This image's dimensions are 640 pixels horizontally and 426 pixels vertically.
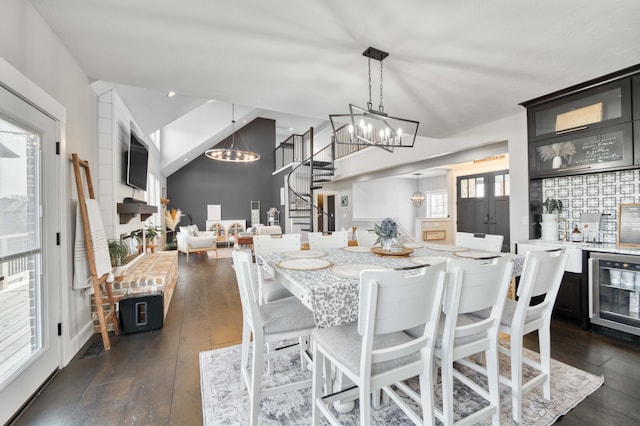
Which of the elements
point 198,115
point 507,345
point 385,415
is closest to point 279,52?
point 385,415

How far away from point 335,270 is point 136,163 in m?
3.72

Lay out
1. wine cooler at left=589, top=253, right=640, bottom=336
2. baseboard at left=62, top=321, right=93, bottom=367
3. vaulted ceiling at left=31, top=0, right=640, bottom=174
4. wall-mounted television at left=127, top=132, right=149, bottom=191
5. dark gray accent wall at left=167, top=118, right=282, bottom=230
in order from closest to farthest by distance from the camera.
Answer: vaulted ceiling at left=31, top=0, right=640, bottom=174 < baseboard at left=62, top=321, right=93, bottom=367 < wine cooler at left=589, top=253, right=640, bottom=336 < wall-mounted television at left=127, top=132, right=149, bottom=191 < dark gray accent wall at left=167, top=118, right=282, bottom=230

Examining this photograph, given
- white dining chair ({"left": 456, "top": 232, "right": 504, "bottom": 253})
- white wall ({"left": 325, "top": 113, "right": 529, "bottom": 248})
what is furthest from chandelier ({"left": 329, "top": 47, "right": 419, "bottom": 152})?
white wall ({"left": 325, "top": 113, "right": 529, "bottom": 248})

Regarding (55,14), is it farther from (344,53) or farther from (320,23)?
(344,53)

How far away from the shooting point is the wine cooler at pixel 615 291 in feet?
8.21

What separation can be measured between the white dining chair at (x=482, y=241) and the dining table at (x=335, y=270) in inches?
17.8

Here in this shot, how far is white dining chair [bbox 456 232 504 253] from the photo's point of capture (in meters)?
2.68

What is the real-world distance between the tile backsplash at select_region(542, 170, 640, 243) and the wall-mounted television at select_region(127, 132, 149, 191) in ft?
17.8

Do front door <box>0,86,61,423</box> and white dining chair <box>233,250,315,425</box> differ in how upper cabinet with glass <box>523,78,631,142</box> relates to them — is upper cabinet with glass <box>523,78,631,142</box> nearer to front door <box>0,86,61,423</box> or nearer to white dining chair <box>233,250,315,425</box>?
white dining chair <box>233,250,315,425</box>

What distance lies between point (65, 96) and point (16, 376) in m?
2.06

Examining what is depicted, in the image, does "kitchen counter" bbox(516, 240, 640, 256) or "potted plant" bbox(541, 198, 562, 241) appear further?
"potted plant" bbox(541, 198, 562, 241)

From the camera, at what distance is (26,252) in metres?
1.77

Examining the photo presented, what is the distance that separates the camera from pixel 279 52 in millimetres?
2326

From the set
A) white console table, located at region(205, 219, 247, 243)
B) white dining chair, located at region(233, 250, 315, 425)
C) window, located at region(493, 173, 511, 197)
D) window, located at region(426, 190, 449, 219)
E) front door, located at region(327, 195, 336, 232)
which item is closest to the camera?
white dining chair, located at region(233, 250, 315, 425)
